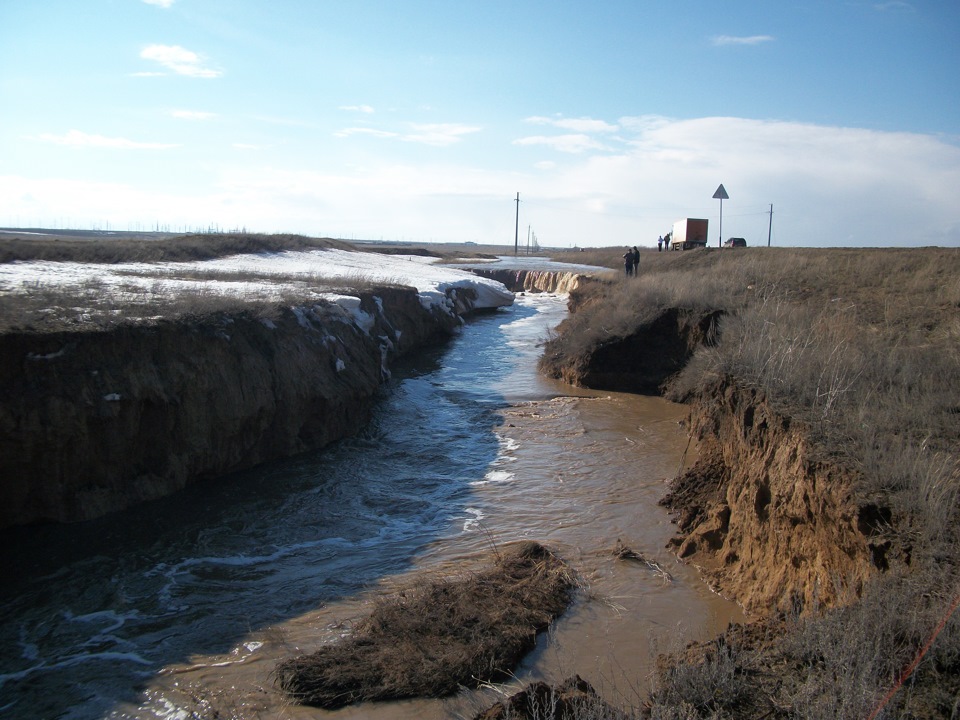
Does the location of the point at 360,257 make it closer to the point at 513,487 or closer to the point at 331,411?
the point at 331,411

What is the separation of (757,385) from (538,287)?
33997 mm

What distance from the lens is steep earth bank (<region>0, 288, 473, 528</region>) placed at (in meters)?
7.96

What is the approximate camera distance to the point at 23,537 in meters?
7.76

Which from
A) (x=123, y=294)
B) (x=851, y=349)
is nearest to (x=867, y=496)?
(x=851, y=349)

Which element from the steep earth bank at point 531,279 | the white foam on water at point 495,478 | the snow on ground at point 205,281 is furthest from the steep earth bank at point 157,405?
the steep earth bank at point 531,279

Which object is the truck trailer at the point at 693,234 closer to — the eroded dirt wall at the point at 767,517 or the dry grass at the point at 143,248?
the dry grass at the point at 143,248

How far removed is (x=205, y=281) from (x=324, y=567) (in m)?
11.2

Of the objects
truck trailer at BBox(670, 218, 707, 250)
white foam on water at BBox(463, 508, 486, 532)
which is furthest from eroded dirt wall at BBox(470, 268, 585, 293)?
white foam on water at BBox(463, 508, 486, 532)

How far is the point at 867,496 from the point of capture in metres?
5.03

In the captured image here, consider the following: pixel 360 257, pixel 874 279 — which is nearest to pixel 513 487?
pixel 874 279

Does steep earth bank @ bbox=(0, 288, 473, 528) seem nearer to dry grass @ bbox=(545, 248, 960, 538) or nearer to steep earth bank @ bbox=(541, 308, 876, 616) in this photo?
steep earth bank @ bbox=(541, 308, 876, 616)

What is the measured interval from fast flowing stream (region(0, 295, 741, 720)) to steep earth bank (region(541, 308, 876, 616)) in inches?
15.2

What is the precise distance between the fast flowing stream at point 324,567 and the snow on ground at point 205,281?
4.09 meters

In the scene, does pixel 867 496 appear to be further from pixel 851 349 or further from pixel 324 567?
pixel 324 567
